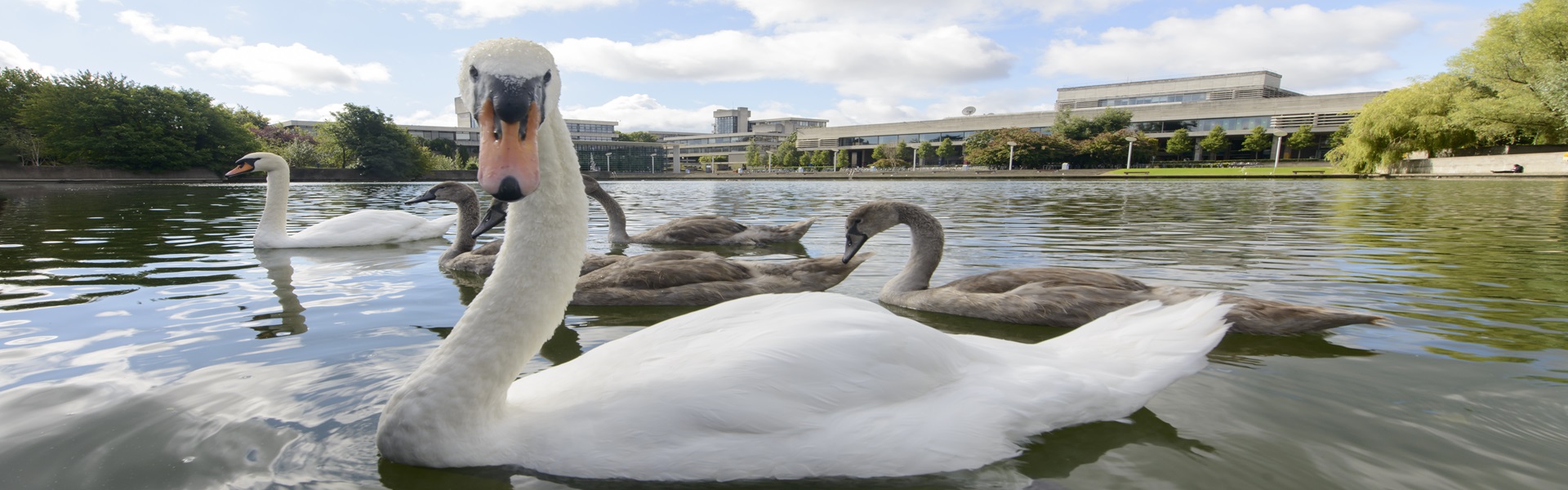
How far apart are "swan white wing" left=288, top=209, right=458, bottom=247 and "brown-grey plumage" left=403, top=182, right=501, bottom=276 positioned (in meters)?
1.27

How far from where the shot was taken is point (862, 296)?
6113mm

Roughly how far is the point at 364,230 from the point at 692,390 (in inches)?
345

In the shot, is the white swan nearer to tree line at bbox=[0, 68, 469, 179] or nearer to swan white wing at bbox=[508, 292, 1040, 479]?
swan white wing at bbox=[508, 292, 1040, 479]

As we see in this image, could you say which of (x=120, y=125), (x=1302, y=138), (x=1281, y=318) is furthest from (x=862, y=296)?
(x=1302, y=138)

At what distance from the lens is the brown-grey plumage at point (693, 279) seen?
555 centimetres

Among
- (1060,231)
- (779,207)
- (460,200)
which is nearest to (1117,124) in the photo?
(779,207)

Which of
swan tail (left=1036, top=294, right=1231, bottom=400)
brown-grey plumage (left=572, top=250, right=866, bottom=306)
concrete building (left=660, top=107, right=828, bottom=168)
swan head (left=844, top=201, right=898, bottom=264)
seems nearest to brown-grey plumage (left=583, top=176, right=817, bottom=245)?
brown-grey plumage (left=572, top=250, right=866, bottom=306)

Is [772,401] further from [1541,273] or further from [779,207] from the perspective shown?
[779,207]

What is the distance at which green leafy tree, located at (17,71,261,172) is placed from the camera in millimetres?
43500

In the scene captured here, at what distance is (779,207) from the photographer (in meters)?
20.0

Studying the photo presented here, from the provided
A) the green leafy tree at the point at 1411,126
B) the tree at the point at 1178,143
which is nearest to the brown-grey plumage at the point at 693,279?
the green leafy tree at the point at 1411,126

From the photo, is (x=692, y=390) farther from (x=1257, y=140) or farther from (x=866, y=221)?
(x=1257, y=140)

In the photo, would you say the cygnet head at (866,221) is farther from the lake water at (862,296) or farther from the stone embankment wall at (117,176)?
the stone embankment wall at (117,176)

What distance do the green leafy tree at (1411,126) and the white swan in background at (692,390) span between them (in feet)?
175
